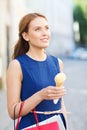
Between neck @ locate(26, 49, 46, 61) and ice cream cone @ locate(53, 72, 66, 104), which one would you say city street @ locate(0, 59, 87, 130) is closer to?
neck @ locate(26, 49, 46, 61)

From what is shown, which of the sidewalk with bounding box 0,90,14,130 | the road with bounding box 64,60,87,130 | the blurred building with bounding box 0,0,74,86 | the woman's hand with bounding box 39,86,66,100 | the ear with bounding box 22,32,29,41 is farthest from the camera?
the blurred building with bounding box 0,0,74,86

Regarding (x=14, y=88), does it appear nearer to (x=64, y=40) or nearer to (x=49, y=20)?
(x=49, y=20)

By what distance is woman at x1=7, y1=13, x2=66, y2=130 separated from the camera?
2914 mm

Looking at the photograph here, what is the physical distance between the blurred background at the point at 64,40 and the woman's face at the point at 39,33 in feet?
2.28

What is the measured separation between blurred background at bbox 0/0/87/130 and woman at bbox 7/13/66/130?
0.57 meters

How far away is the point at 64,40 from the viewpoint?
5616 centimetres

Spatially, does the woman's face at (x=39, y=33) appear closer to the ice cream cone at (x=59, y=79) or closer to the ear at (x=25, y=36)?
the ear at (x=25, y=36)

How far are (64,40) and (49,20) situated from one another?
11.7 m

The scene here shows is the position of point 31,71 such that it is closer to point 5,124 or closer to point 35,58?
point 35,58

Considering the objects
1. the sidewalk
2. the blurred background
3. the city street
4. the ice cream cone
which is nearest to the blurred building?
the blurred background

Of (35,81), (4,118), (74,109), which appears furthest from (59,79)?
(74,109)

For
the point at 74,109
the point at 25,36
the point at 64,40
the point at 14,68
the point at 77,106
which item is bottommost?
the point at 64,40

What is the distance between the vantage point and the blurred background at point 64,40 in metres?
10.8

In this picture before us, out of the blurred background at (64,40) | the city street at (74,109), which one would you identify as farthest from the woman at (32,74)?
the city street at (74,109)
